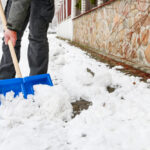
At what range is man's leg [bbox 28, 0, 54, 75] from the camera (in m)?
1.80

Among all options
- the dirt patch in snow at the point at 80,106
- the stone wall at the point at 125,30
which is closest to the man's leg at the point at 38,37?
the dirt patch in snow at the point at 80,106

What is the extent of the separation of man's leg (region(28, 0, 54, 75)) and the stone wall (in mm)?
1607

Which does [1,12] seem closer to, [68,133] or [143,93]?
[68,133]

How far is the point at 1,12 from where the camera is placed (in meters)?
1.72

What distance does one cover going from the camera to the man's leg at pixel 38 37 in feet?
5.92

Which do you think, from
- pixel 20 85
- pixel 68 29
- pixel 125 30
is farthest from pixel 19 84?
pixel 68 29

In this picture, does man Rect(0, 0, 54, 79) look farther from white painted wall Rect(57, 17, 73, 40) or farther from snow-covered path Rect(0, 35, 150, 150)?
white painted wall Rect(57, 17, 73, 40)

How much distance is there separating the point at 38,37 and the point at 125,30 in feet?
6.80

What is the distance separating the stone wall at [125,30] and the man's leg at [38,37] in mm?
1607

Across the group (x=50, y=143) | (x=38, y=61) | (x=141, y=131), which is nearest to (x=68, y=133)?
(x=50, y=143)

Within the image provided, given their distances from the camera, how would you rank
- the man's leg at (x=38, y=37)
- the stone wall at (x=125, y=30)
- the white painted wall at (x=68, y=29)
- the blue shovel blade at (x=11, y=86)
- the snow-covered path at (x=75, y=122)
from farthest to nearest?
the white painted wall at (x=68, y=29) < the stone wall at (x=125, y=30) < the man's leg at (x=38, y=37) < the blue shovel blade at (x=11, y=86) < the snow-covered path at (x=75, y=122)

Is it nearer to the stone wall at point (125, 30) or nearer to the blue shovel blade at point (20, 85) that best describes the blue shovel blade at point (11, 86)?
the blue shovel blade at point (20, 85)

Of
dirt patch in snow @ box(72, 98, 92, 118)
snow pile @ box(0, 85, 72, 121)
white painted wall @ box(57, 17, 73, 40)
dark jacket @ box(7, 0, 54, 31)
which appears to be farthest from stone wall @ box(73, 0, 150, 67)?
white painted wall @ box(57, 17, 73, 40)

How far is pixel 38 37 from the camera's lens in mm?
1898
